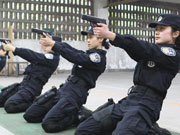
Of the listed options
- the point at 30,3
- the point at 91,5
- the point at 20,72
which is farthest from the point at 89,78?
the point at 91,5

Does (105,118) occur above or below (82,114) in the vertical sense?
above

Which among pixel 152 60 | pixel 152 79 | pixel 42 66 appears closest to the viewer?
pixel 152 60

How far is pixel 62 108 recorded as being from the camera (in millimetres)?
3502

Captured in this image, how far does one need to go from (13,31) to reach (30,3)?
A: 5.06ft

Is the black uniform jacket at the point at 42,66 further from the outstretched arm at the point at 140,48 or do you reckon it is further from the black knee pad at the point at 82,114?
the outstretched arm at the point at 140,48

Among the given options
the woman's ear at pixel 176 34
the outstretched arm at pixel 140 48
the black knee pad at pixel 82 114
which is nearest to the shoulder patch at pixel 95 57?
the black knee pad at pixel 82 114

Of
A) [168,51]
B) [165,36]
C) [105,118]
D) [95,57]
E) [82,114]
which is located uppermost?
[165,36]

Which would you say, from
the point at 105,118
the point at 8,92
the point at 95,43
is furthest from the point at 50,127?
the point at 8,92

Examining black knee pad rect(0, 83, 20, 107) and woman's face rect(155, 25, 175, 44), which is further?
black knee pad rect(0, 83, 20, 107)

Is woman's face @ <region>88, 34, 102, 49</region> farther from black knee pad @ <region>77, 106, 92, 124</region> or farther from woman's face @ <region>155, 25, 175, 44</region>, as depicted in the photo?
woman's face @ <region>155, 25, 175, 44</region>

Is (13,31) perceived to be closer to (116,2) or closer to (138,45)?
(116,2)

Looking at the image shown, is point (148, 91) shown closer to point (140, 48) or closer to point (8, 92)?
point (140, 48)

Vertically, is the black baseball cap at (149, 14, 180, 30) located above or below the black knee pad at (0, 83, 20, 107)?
above

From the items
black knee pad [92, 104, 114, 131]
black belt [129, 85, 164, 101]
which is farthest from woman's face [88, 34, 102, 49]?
black belt [129, 85, 164, 101]
